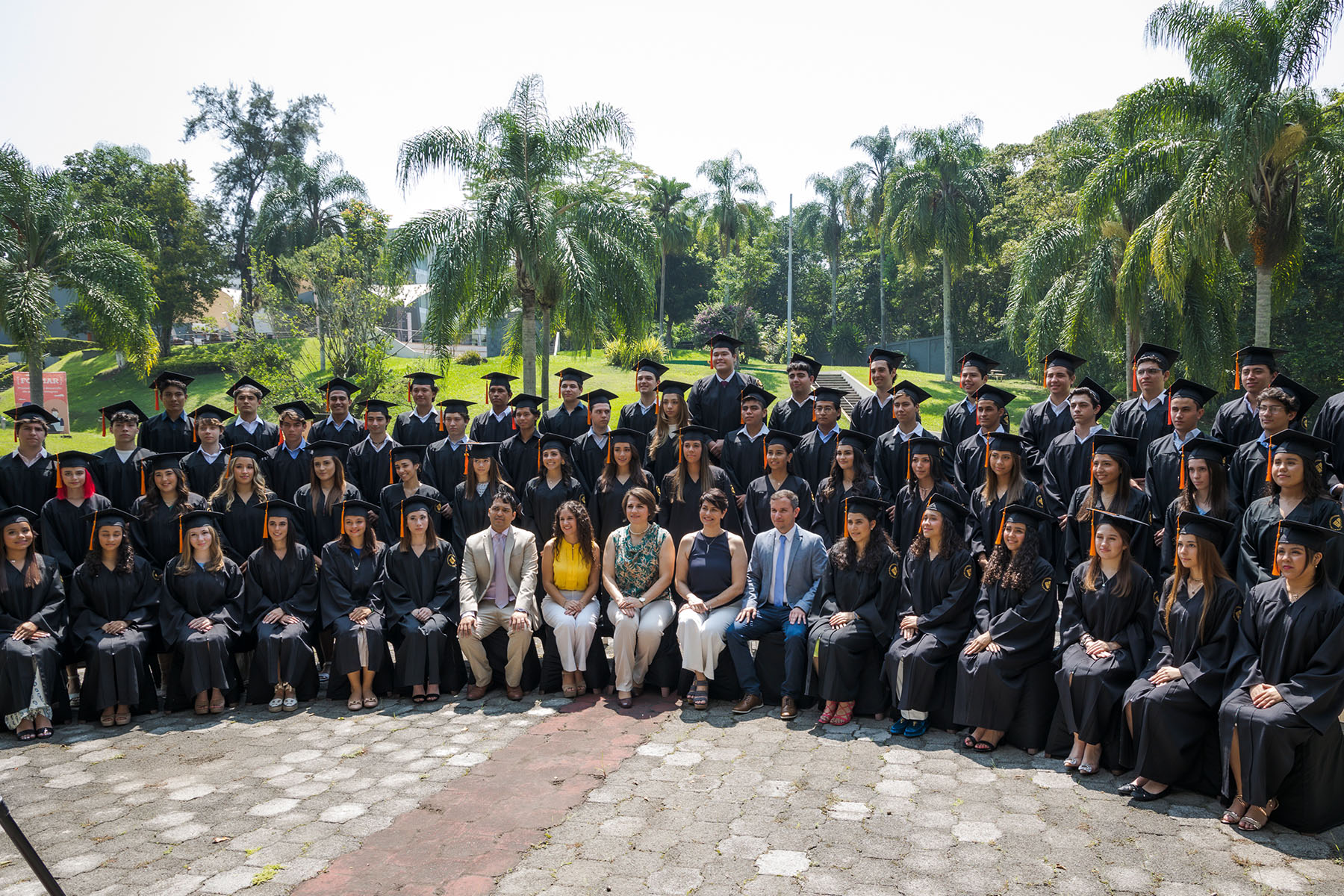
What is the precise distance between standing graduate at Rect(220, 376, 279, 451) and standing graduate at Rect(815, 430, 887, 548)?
5.24 m

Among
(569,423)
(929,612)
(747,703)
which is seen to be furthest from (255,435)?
(929,612)

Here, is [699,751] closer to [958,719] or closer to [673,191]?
[958,719]

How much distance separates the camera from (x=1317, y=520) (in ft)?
19.1

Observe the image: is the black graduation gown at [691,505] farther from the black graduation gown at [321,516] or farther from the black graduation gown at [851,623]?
the black graduation gown at [321,516]

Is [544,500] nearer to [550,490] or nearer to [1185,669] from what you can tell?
[550,490]

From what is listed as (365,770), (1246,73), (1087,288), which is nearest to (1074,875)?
(365,770)

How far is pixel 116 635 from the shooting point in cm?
731

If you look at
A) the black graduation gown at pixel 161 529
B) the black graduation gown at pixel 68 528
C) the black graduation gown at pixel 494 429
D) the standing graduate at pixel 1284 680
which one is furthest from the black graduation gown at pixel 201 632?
the standing graduate at pixel 1284 680

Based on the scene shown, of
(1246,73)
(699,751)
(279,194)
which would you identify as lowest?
(699,751)

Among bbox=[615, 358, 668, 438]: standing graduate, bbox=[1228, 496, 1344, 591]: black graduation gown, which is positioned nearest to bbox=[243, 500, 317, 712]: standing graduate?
bbox=[615, 358, 668, 438]: standing graduate

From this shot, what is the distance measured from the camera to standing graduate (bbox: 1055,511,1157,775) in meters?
5.86

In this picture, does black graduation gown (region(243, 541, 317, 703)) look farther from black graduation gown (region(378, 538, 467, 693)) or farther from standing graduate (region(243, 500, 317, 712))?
black graduation gown (region(378, 538, 467, 693))

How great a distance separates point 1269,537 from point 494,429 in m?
6.67

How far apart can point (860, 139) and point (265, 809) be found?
142 ft
